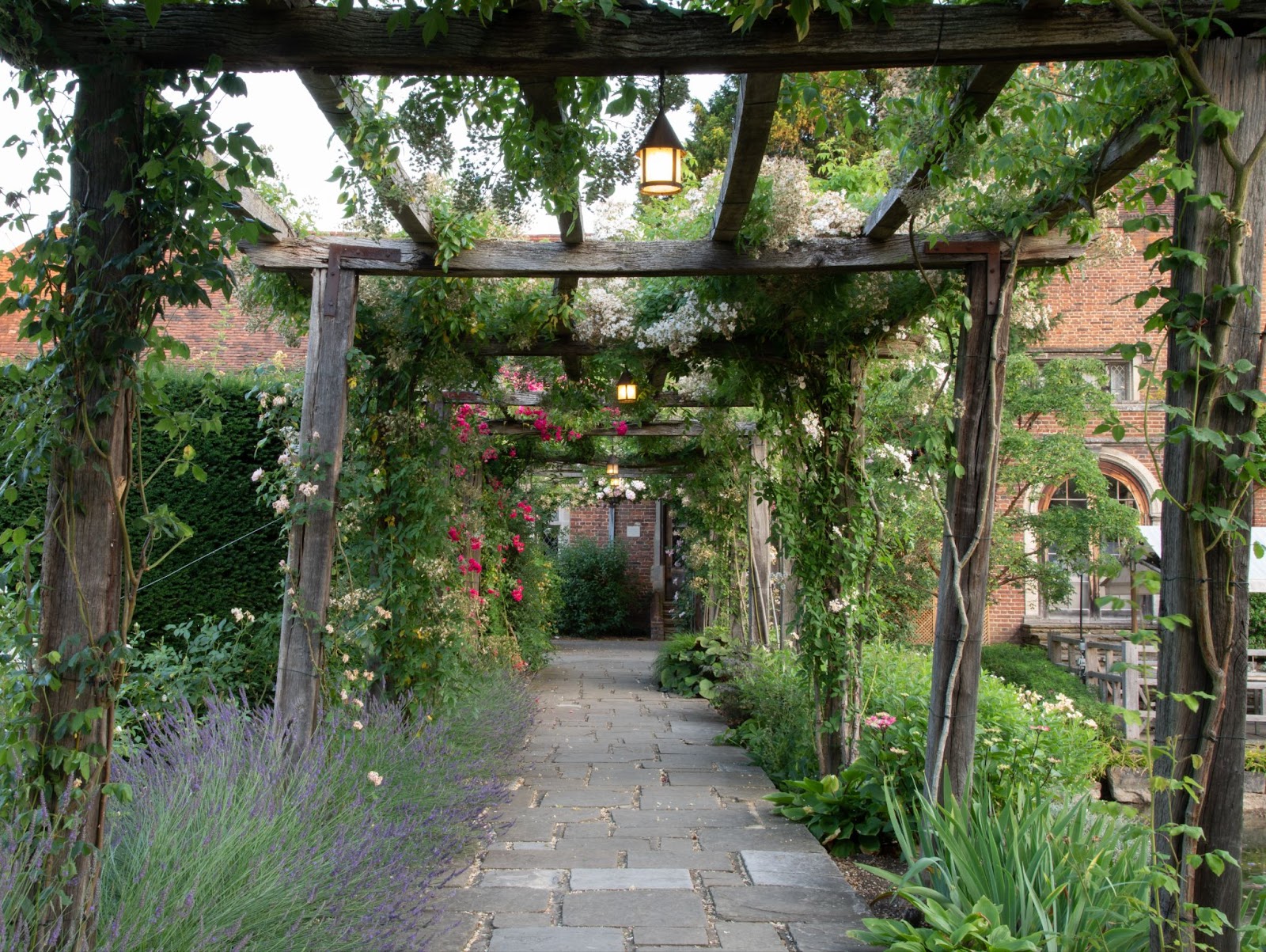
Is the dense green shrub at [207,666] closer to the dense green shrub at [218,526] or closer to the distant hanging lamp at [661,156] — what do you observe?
the dense green shrub at [218,526]

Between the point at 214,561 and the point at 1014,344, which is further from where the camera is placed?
the point at 1014,344

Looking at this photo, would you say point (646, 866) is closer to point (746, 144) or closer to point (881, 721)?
point (881, 721)

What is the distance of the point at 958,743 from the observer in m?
4.16

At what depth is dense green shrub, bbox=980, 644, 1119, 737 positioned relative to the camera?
923cm

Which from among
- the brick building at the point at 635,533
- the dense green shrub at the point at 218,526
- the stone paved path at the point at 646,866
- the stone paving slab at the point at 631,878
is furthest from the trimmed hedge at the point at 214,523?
the brick building at the point at 635,533

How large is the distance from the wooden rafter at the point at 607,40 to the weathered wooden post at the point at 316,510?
7.48 feet

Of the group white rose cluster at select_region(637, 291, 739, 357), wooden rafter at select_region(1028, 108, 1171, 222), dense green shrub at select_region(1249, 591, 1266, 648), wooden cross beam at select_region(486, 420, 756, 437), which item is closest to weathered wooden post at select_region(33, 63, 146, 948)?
wooden rafter at select_region(1028, 108, 1171, 222)

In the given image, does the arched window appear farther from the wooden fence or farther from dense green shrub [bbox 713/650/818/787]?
dense green shrub [bbox 713/650/818/787]

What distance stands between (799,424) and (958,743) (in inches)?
97.0

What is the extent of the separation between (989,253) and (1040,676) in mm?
7279

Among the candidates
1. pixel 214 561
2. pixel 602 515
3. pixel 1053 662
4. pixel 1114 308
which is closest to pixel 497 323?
pixel 214 561

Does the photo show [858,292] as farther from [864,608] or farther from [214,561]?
[214,561]

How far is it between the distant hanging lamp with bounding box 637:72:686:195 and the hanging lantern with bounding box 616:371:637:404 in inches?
A: 139

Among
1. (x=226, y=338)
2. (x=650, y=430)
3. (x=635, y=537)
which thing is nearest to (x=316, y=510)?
(x=650, y=430)
